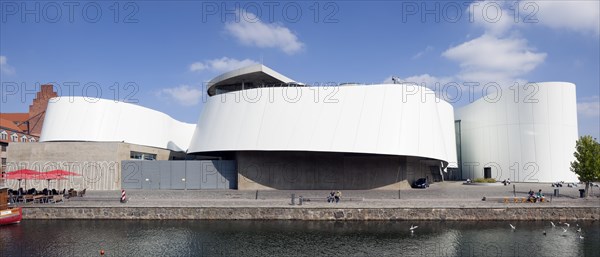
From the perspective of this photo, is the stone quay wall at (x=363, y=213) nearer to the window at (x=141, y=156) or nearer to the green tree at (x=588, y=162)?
the green tree at (x=588, y=162)

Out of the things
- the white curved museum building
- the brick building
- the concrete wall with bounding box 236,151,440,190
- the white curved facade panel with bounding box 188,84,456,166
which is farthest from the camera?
the brick building

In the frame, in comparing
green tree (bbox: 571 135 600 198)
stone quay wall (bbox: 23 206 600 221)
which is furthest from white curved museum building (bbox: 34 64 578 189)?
green tree (bbox: 571 135 600 198)

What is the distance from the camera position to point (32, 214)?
85.1 ft

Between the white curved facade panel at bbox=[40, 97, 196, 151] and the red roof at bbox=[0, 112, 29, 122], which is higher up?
the red roof at bbox=[0, 112, 29, 122]

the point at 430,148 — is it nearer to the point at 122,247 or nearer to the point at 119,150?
the point at 122,247

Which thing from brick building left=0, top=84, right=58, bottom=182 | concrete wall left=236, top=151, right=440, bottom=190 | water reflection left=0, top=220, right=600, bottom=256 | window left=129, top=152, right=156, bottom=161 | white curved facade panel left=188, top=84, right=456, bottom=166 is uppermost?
brick building left=0, top=84, right=58, bottom=182

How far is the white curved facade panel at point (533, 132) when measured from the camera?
4722cm

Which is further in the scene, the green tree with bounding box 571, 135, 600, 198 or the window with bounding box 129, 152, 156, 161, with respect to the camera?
the window with bounding box 129, 152, 156, 161

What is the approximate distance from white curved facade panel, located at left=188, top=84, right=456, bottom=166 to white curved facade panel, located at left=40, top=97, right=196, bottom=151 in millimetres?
16544

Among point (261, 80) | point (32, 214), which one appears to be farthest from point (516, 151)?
point (32, 214)

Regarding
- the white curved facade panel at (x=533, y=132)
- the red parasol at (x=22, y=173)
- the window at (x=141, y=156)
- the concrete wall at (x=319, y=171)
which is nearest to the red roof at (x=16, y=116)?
the window at (x=141, y=156)

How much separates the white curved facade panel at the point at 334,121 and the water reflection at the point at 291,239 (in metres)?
8.70

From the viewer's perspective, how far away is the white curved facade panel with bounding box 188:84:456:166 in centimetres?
3192

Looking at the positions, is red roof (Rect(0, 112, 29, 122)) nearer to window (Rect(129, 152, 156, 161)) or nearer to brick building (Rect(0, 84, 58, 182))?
brick building (Rect(0, 84, 58, 182))
